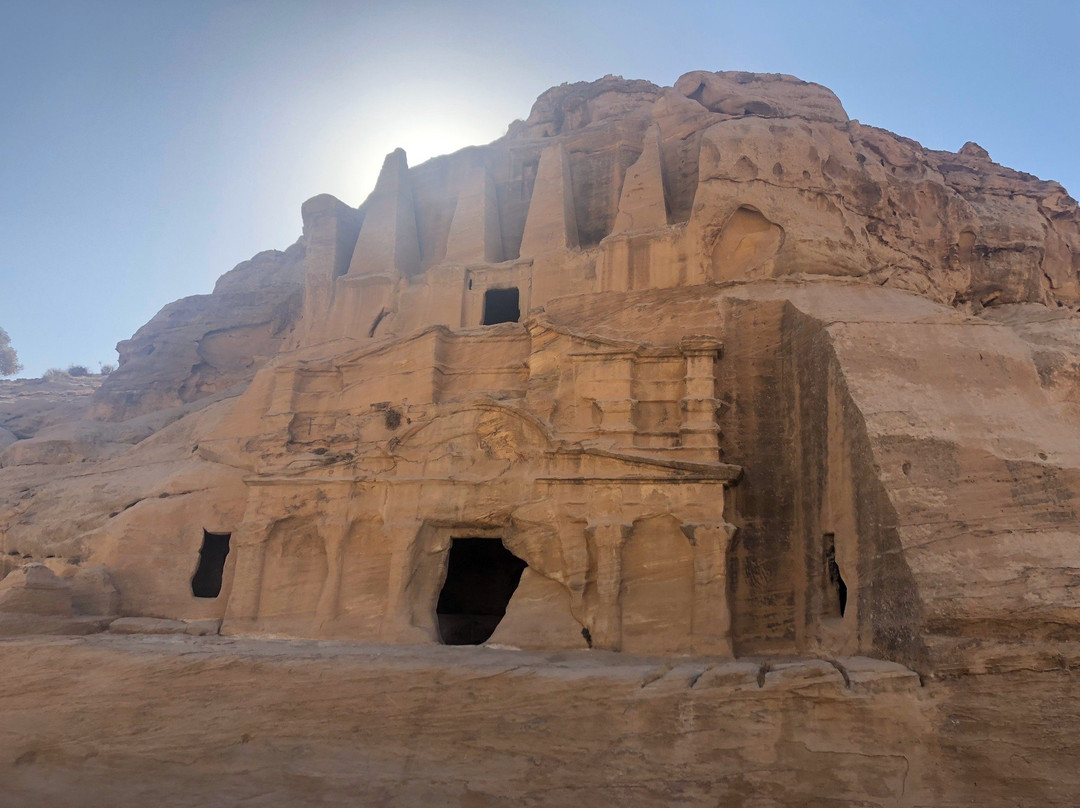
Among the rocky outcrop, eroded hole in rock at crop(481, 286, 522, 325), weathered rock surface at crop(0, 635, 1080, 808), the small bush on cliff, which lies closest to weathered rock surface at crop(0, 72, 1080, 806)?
weathered rock surface at crop(0, 635, 1080, 808)

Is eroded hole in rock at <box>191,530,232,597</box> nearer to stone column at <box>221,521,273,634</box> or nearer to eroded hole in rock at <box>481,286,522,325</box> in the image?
stone column at <box>221,521,273,634</box>

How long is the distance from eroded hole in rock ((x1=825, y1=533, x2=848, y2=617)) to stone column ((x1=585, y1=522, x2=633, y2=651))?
3.07 metres

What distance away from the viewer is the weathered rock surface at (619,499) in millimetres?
8898

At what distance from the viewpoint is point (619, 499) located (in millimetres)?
13641

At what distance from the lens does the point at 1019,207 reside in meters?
20.4

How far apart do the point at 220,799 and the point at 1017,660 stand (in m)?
8.99

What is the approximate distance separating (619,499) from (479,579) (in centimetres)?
639

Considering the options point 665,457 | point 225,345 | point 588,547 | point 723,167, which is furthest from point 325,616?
point 225,345

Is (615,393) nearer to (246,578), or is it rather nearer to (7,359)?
(246,578)

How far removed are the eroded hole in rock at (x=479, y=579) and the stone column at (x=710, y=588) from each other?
6.49 meters

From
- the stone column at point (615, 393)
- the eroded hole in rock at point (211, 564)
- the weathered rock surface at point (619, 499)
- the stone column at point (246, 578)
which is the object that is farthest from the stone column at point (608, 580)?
the eroded hole in rock at point (211, 564)

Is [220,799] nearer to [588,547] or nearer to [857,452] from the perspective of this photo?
[588,547]

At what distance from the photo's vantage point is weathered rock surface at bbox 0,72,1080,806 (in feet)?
29.2

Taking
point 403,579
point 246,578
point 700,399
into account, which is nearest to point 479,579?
point 403,579
